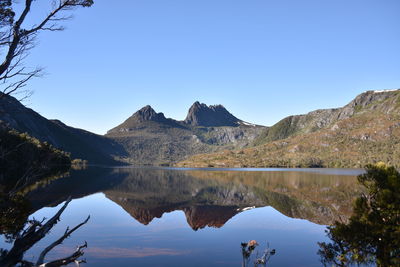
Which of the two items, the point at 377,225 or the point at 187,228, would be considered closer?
the point at 377,225

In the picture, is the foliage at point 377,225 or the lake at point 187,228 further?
the lake at point 187,228

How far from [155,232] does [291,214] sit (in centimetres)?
2784

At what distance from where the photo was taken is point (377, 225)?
68.4 feet

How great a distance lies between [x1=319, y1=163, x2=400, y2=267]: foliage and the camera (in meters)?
20.1

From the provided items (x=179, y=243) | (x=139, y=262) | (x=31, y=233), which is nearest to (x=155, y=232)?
(x=179, y=243)

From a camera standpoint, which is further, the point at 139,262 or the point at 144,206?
the point at 144,206

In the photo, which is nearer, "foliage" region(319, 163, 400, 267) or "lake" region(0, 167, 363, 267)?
"foliage" region(319, 163, 400, 267)

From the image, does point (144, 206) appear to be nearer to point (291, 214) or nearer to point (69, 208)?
point (69, 208)

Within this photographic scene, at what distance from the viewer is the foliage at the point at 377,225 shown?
20141 millimetres

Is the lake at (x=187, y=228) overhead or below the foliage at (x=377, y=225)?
below

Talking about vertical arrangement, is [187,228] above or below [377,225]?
below

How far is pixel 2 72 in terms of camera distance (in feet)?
52.5

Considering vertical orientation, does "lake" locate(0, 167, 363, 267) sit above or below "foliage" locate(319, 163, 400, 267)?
below

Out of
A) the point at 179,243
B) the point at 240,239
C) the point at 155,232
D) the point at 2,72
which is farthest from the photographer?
the point at 155,232
